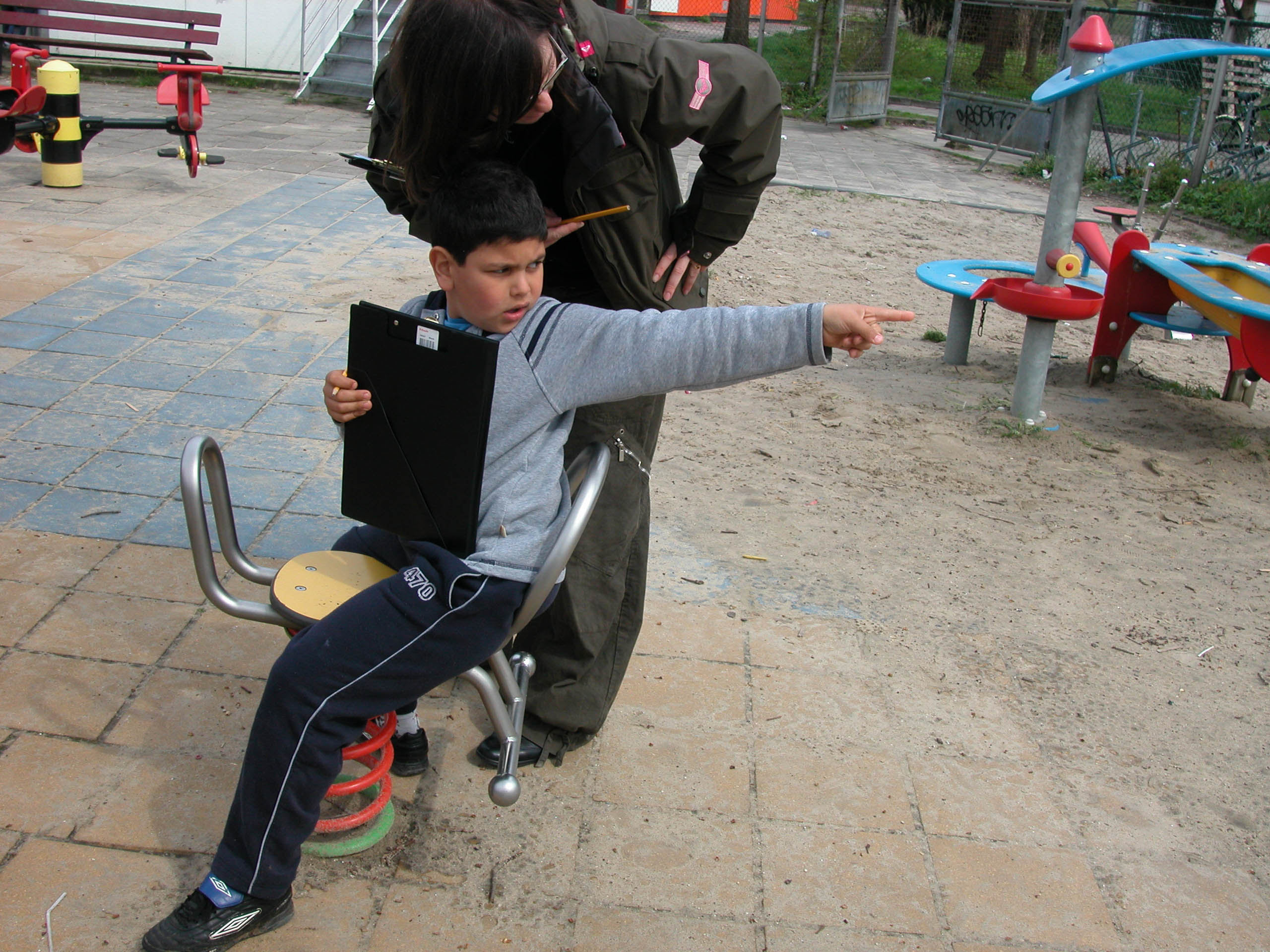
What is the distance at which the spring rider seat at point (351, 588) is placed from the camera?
6.15 feet

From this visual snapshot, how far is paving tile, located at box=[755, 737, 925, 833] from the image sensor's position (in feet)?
7.97

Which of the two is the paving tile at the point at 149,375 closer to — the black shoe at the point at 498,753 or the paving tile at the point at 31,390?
the paving tile at the point at 31,390

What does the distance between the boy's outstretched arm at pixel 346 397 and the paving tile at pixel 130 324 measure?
131 inches

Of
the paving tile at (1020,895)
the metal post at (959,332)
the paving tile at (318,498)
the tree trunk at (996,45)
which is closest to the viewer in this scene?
the paving tile at (1020,895)

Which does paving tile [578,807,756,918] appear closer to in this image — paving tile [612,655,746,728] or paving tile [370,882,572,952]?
paving tile [370,882,572,952]

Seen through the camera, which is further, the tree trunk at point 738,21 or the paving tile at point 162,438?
the tree trunk at point 738,21

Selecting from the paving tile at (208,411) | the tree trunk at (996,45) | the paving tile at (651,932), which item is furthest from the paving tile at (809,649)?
the tree trunk at (996,45)

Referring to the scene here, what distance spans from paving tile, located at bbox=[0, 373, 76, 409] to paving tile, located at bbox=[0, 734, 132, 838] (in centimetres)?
207

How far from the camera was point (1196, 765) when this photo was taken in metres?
2.74

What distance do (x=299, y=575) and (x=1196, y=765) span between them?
2163 mm

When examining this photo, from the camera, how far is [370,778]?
6.85 ft

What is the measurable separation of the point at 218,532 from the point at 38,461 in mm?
2075

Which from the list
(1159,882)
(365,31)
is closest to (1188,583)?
(1159,882)

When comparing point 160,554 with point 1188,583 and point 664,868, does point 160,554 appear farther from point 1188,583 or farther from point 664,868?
point 1188,583
